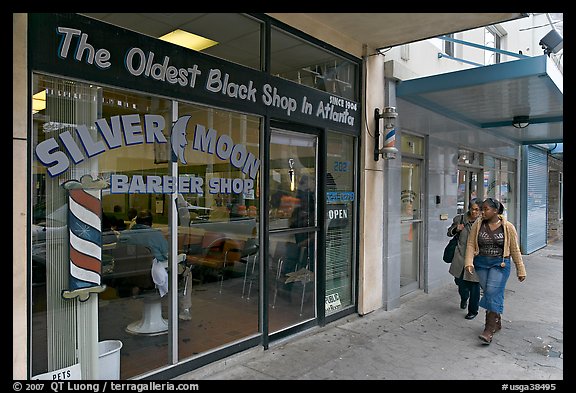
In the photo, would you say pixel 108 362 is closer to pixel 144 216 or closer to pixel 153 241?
pixel 153 241

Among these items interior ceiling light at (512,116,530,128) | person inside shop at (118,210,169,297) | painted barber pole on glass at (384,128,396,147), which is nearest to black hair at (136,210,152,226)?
person inside shop at (118,210,169,297)

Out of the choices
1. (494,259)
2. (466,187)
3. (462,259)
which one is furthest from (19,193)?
(466,187)

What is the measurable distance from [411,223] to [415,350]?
3.17m

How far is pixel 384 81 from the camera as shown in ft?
21.0

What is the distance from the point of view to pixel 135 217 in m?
4.00

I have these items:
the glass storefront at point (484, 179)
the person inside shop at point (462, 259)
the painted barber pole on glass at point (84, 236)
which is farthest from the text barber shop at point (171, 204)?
the glass storefront at point (484, 179)

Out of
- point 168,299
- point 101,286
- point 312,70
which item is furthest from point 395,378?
point 312,70

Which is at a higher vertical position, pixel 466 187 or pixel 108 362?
pixel 466 187

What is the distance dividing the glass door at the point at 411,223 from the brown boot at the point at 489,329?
234cm

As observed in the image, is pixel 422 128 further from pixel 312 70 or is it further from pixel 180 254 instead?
pixel 180 254

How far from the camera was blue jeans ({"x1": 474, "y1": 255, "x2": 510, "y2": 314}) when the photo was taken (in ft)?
16.8

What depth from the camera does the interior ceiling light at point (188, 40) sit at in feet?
12.8

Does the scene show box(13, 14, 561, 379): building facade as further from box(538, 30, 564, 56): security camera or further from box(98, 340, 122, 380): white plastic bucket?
box(538, 30, 564, 56): security camera

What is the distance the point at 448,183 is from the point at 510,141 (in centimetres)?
423
